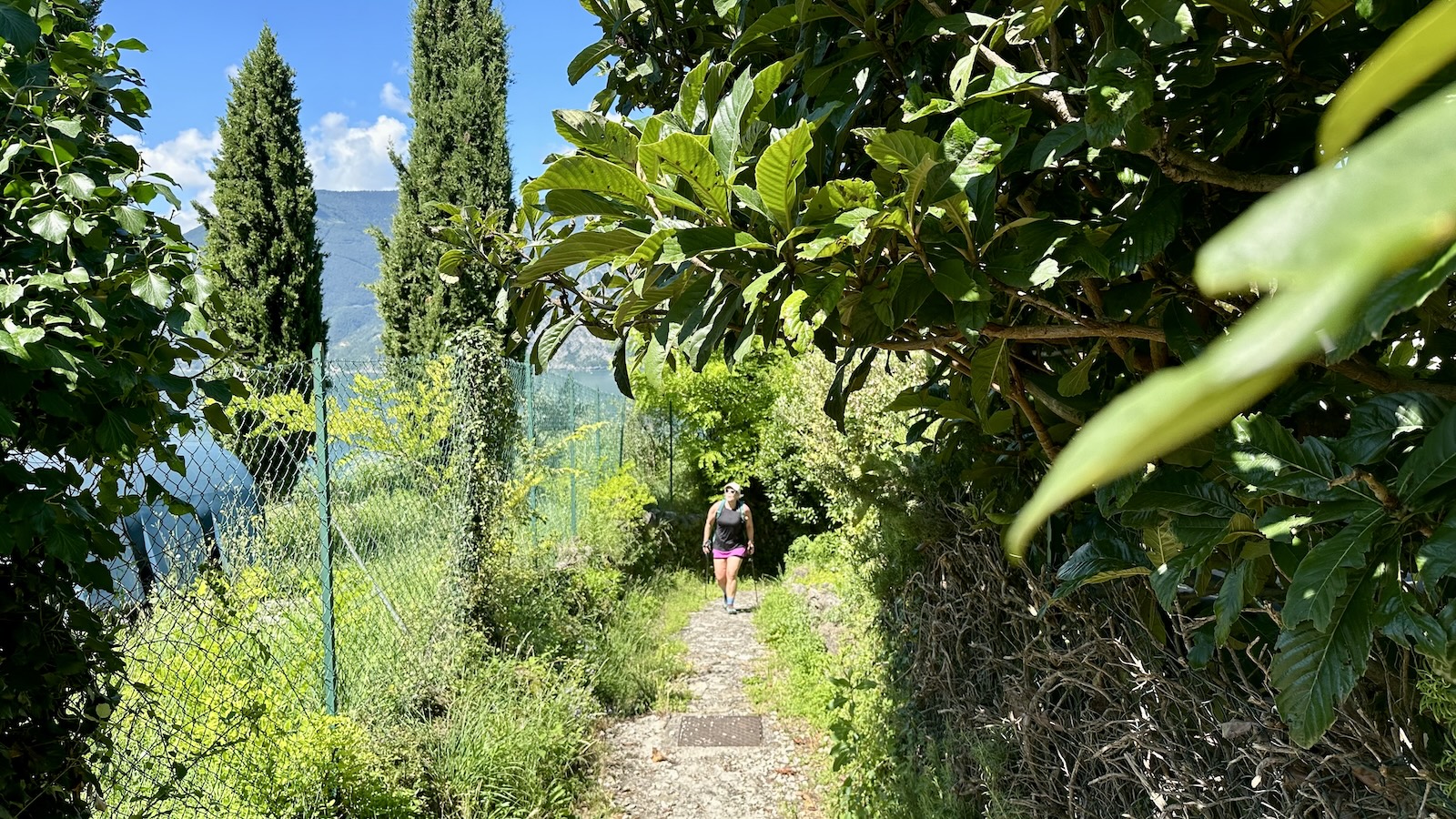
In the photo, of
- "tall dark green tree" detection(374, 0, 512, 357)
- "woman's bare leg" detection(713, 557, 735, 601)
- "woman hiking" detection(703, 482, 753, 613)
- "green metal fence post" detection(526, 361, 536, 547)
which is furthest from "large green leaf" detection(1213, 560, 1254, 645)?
"tall dark green tree" detection(374, 0, 512, 357)

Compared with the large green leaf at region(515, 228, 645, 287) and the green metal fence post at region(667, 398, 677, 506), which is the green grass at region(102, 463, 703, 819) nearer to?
the large green leaf at region(515, 228, 645, 287)

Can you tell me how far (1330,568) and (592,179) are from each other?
40.2 inches

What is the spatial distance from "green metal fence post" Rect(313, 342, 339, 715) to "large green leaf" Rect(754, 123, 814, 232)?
320 centimetres

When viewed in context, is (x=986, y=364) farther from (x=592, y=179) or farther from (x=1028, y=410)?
(x=592, y=179)

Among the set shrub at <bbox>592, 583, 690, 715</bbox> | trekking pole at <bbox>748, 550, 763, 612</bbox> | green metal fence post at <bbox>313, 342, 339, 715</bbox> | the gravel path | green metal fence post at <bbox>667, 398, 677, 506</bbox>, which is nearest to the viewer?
green metal fence post at <bbox>313, 342, 339, 715</bbox>

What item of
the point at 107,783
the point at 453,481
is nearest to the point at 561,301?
the point at 107,783

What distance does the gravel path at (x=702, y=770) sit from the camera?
15.3 ft

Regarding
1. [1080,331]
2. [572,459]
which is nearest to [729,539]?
[572,459]

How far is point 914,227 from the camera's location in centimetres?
114

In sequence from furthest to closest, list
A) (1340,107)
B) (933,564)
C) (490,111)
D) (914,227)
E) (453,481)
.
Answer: (490,111)
(453,481)
(933,564)
(914,227)
(1340,107)

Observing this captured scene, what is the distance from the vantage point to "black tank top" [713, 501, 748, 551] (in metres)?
8.66

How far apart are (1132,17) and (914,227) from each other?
0.37m

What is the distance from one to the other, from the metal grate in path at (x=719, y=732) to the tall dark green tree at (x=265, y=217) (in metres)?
8.46

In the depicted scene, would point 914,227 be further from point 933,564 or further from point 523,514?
point 523,514
